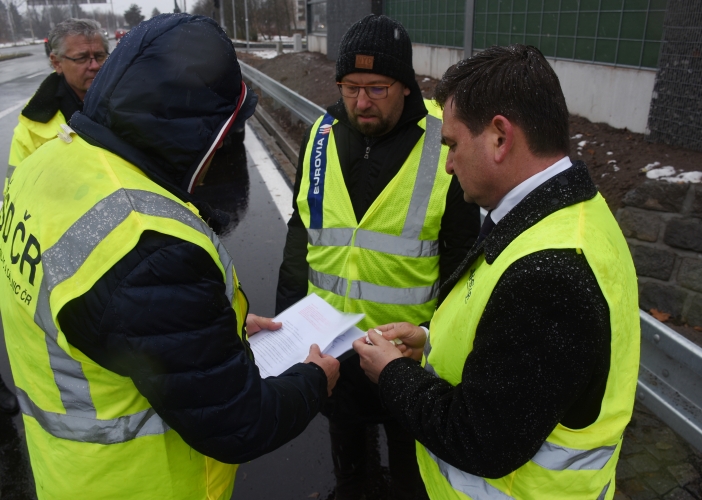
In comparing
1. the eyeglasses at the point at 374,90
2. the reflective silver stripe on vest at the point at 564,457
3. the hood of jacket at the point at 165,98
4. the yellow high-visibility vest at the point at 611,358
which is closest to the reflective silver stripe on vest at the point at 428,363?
the yellow high-visibility vest at the point at 611,358

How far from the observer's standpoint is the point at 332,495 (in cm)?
293

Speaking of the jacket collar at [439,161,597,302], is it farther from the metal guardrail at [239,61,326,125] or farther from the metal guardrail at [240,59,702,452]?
the metal guardrail at [239,61,326,125]

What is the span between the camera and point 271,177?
337 inches

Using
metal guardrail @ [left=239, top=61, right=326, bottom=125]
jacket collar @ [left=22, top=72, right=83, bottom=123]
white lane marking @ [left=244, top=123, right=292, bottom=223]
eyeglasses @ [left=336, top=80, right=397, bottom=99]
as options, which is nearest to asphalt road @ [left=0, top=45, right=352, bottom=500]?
white lane marking @ [left=244, top=123, right=292, bottom=223]

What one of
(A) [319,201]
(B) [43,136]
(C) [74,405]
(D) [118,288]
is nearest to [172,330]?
(D) [118,288]

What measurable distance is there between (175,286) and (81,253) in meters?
0.23

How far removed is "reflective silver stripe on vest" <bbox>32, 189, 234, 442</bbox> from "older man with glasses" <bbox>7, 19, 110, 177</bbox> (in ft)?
7.18

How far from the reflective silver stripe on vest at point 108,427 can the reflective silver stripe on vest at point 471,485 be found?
77cm

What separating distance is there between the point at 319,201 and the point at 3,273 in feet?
4.23

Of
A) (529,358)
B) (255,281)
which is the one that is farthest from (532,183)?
(255,281)

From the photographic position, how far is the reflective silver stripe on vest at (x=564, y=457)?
4.46 ft

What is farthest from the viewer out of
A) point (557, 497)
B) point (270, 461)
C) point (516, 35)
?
point (516, 35)

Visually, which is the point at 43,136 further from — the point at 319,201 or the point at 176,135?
the point at 176,135

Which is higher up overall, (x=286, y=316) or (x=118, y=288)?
(x=118, y=288)
